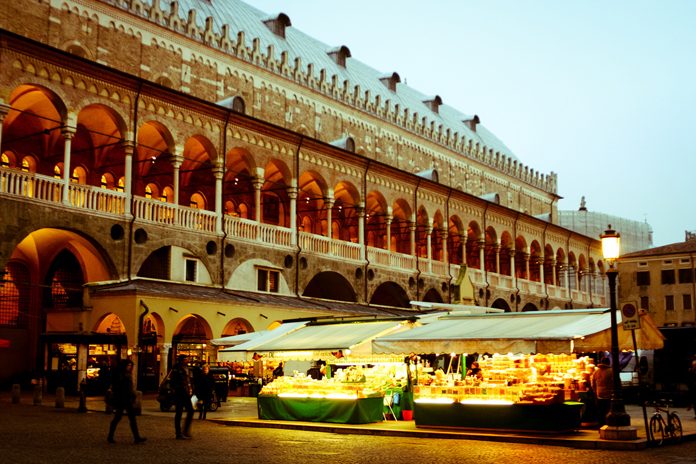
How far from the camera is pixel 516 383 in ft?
59.1

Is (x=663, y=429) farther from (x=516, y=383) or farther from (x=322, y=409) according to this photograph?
(x=322, y=409)

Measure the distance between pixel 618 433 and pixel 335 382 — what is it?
6.90 metres

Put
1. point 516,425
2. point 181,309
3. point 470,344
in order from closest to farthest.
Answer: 1. point 516,425
2. point 470,344
3. point 181,309

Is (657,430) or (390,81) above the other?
(390,81)

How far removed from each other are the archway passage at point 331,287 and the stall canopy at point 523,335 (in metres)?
17.8

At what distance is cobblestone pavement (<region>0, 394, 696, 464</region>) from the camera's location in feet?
43.9

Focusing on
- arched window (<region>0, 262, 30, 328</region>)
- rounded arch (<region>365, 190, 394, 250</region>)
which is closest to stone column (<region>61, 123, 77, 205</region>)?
arched window (<region>0, 262, 30, 328</region>)

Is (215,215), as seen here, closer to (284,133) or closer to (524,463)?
(284,133)

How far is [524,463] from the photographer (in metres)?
13.2

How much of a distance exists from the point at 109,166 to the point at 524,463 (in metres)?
24.6

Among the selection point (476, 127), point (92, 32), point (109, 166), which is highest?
point (476, 127)

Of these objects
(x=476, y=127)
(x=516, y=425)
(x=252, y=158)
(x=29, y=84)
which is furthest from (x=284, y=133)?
(x=476, y=127)

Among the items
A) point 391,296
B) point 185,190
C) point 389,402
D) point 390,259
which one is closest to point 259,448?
point 389,402

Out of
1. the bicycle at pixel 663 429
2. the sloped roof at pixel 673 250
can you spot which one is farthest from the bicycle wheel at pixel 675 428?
the sloped roof at pixel 673 250
